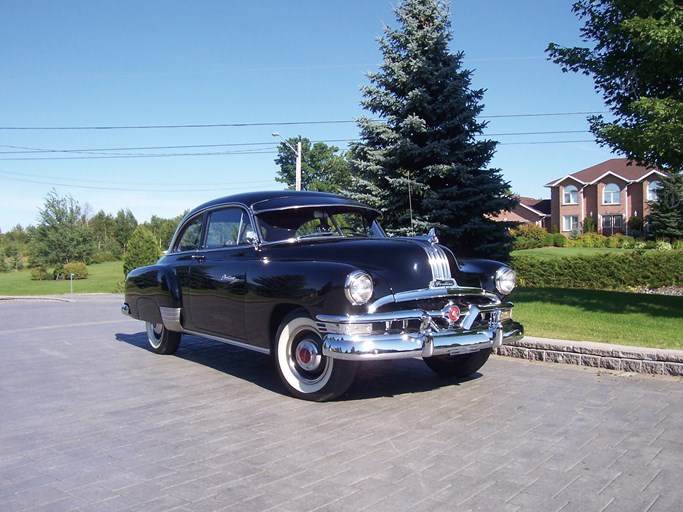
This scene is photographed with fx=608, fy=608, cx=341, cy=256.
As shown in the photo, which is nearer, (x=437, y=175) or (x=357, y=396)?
(x=357, y=396)

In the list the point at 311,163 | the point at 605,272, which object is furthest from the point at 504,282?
the point at 311,163

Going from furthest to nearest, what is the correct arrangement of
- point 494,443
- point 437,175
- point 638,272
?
1. point 638,272
2. point 437,175
3. point 494,443

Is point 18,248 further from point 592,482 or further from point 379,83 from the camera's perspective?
point 592,482

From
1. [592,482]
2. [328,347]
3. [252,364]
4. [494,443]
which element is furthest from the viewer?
[252,364]

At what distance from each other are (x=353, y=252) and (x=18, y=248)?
65975 millimetres

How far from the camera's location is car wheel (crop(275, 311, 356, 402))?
512 centimetres

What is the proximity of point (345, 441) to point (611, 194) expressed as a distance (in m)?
59.4

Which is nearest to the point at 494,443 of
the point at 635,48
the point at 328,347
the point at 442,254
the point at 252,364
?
the point at 328,347

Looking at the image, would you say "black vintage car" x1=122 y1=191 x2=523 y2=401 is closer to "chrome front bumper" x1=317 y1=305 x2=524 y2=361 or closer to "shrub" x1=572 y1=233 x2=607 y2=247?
"chrome front bumper" x1=317 y1=305 x2=524 y2=361

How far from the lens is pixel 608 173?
56812mm

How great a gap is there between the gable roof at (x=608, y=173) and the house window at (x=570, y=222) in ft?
11.3

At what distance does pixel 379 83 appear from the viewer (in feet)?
54.5

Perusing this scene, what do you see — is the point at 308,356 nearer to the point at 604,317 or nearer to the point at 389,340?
the point at 389,340

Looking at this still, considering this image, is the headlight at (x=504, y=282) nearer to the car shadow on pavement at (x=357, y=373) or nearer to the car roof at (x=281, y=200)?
the car shadow on pavement at (x=357, y=373)
